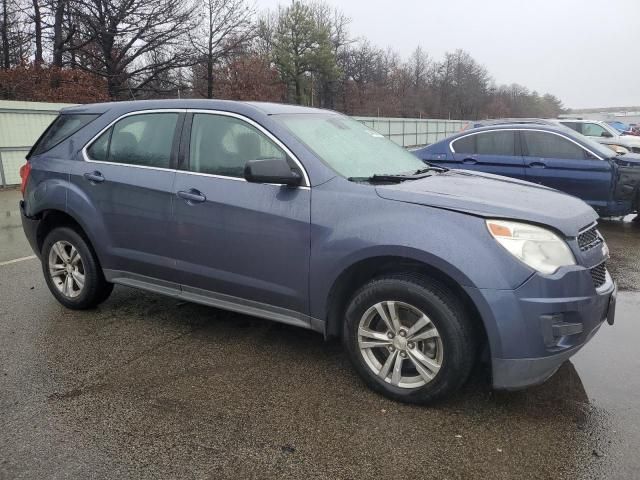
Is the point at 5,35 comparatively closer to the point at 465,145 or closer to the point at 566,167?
the point at 465,145

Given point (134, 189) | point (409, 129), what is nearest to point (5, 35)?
point (409, 129)

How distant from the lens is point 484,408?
3162 millimetres

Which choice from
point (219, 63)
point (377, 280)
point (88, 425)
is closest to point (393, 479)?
point (377, 280)

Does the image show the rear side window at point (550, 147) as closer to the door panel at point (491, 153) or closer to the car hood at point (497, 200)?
the door panel at point (491, 153)

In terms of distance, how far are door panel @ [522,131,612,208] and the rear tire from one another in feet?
21.5

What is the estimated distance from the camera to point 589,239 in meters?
3.22

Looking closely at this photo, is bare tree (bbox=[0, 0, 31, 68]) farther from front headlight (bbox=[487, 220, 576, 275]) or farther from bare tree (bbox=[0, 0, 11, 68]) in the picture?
front headlight (bbox=[487, 220, 576, 275])

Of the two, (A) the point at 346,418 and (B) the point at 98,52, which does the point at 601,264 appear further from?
(B) the point at 98,52

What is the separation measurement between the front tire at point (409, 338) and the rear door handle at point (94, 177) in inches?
92.3

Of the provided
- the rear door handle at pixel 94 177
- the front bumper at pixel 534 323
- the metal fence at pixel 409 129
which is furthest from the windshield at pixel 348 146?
the metal fence at pixel 409 129

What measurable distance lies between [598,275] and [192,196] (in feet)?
8.68

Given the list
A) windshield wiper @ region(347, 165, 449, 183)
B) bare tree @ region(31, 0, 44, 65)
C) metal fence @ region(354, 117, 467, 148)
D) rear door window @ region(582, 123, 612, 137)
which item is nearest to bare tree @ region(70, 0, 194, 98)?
bare tree @ region(31, 0, 44, 65)

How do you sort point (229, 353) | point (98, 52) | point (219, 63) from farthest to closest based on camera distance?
point (219, 63) < point (98, 52) < point (229, 353)

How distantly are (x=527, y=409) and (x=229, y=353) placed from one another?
2024mm
